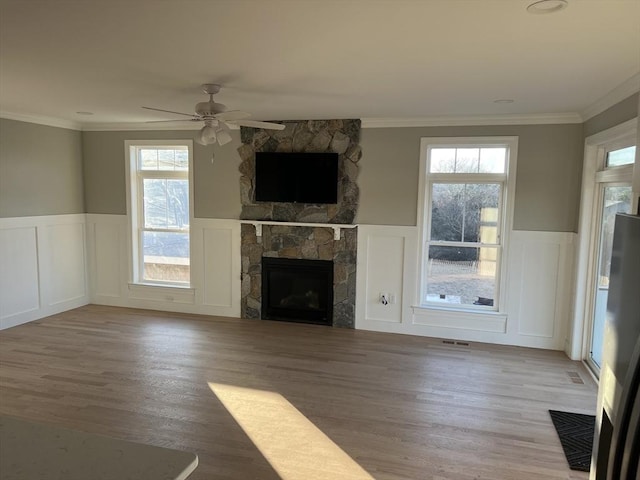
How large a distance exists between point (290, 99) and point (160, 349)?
115 inches

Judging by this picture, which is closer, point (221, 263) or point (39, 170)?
point (39, 170)

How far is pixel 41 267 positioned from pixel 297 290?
3363mm

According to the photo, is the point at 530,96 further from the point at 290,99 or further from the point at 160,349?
the point at 160,349

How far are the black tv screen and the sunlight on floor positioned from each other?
254 cm

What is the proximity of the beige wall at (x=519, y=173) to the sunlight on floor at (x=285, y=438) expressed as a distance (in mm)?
2654

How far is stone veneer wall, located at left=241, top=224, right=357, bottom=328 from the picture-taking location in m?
5.48

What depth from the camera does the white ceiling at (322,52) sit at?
210 cm

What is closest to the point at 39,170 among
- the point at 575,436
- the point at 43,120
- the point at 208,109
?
the point at 43,120

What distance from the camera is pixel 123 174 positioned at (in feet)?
20.3

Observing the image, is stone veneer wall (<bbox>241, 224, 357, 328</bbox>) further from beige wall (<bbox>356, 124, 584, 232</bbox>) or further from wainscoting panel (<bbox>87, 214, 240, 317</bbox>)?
beige wall (<bbox>356, 124, 584, 232</bbox>)

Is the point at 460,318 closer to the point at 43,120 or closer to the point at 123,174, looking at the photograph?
the point at 123,174

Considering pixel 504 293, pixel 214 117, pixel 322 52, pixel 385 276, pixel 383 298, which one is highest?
pixel 322 52

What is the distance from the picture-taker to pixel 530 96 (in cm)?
383

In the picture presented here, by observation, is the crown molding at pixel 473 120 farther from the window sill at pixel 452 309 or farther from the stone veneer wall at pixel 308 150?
the window sill at pixel 452 309
